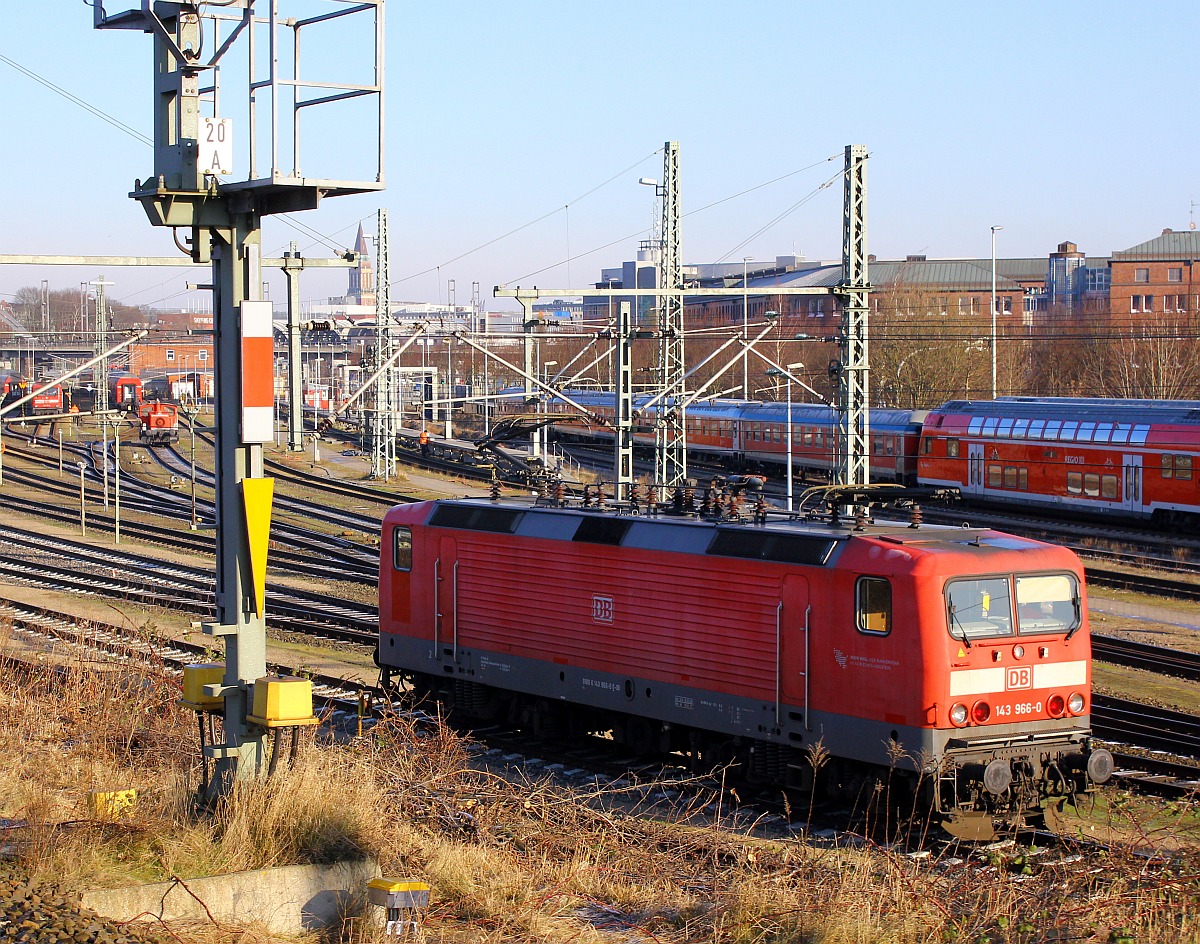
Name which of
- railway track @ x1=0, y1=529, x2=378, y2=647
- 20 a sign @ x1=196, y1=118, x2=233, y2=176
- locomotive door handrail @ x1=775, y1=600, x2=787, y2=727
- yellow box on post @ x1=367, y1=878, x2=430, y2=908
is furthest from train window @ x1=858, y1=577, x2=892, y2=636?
railway track @ x1=0, y1=529, x2=378, y2=647

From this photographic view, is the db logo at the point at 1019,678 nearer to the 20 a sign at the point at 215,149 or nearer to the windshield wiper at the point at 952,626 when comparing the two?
the windshield wiper at the point at 952,626

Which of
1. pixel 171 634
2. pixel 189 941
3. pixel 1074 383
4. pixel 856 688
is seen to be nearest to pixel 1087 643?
pixel 856 688

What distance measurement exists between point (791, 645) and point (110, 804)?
6.80 metres

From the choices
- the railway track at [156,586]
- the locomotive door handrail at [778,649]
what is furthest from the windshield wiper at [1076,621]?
the railway track at [156,586]

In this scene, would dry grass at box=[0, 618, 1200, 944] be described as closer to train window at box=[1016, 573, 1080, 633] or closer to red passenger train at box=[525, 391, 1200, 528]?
train window at box=[1016, 573, 1080, 633]

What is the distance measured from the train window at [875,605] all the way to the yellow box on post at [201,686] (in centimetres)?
588

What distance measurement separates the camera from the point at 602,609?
1593cm

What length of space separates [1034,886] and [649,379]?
70.8 metres

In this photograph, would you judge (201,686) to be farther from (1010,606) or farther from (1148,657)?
(1148,657)

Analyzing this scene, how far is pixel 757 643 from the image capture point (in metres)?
13.9

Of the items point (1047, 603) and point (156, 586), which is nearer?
point (1047, 603)

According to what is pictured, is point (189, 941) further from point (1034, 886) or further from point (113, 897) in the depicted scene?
point (1034, 886)

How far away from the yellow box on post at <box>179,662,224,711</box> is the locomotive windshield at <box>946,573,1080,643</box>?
6.36 m

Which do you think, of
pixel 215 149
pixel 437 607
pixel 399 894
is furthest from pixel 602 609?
pixel 399 894
